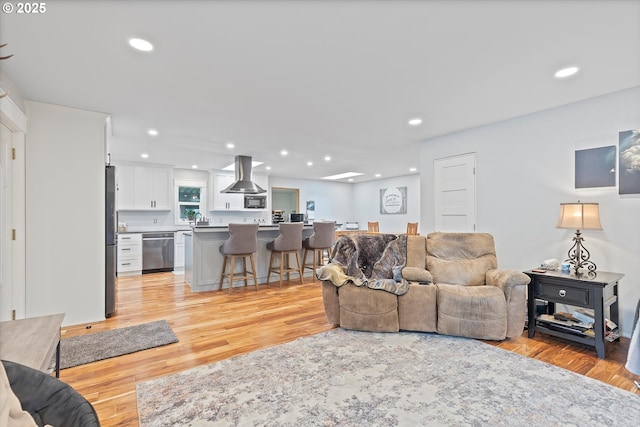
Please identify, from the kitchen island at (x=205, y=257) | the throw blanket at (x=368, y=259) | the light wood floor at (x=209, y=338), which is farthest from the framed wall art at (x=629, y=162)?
the kitchen island at (x=205, y=257)

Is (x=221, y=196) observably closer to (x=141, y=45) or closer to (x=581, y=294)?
(x=141, y=45)

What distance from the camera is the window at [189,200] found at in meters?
6.93

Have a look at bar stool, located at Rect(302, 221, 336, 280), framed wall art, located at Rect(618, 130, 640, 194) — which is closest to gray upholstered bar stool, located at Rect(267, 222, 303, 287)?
bar stool, located at Rect(302, 221, 336, 280)

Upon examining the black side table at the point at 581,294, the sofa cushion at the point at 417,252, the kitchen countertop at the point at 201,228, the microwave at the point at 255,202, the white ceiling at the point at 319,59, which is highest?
the white ceiling at the point at 319,59

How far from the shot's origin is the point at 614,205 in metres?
2.85

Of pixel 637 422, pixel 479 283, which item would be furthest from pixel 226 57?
pixel 637 422

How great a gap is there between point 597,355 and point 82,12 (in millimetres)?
4486

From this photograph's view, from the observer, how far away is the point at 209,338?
2.82 m

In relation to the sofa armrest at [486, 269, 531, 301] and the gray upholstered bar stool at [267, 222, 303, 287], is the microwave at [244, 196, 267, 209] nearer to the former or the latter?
the gray upholstered bar stool at [267, 222, 303, 287]

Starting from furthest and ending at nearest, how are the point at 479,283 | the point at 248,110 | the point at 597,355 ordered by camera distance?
1. the point at 248,110
2. the point at 479,283
3. the point at 597,355

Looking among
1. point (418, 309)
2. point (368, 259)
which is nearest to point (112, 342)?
point (368, 259)

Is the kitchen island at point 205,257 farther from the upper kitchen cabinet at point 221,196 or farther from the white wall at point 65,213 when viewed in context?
the upper kitchen cabinet at point 221,196

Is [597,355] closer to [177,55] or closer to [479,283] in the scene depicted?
[479,283]

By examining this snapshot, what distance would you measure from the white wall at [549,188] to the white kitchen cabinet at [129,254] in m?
5.98
